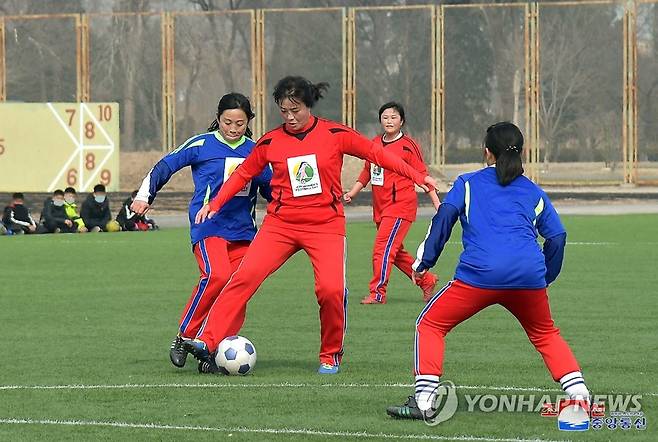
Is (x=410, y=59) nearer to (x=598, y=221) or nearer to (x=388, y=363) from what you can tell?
(x=598, y=221)

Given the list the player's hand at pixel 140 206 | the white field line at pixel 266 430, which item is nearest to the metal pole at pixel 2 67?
the player's hand at pixel 140 206

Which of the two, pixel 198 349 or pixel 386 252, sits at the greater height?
pixel 386 252

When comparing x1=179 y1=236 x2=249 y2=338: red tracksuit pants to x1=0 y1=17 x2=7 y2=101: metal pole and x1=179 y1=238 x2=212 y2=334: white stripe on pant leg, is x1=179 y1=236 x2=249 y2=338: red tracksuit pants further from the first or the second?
x1=0 y1=17 x2=7 y2=101: metal pole

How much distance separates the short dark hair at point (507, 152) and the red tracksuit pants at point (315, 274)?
2.22 meters

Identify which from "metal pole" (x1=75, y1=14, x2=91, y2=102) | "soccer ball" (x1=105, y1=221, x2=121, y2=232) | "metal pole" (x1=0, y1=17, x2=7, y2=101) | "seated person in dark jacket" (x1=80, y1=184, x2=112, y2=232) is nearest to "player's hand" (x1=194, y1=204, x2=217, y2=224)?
"seated person in dark jacket" (x1=80, y1=184, x2=112, y2=232)

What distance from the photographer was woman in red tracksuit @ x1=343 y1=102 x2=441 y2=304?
49.5ft

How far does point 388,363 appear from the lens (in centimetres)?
1056

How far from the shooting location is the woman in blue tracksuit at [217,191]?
10.5 m

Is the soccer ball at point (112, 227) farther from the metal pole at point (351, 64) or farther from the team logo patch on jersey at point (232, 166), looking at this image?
the team logo patch on jersey at point (232, 166)

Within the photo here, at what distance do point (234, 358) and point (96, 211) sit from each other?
20856 millimetres

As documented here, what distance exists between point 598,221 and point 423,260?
24.5 metres

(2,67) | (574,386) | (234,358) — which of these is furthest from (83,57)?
(574,386)

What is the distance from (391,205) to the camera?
51.1ft

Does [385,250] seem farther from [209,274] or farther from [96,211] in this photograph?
[96,211]
